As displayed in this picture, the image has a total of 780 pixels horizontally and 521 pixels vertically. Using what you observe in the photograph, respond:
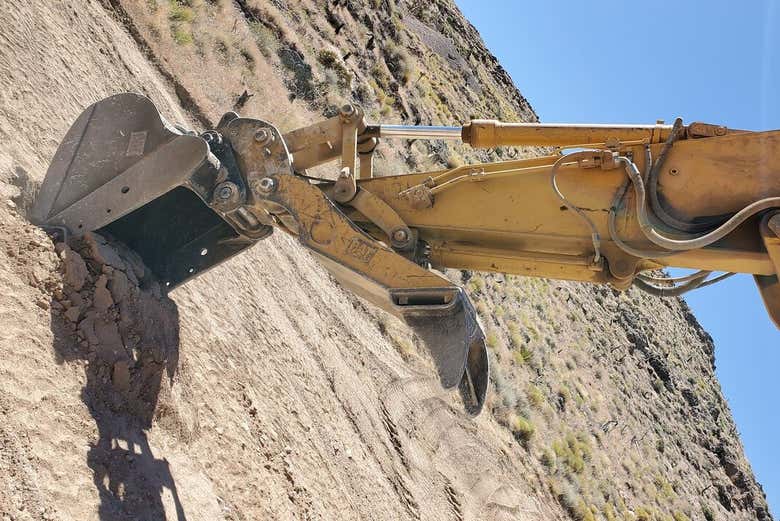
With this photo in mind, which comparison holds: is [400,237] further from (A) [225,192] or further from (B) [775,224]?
(B) [775,224]

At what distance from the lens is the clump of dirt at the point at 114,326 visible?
20.0ft

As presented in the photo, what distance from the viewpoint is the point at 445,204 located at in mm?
6355

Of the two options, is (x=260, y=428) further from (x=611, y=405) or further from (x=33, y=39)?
(x=611, y=405)

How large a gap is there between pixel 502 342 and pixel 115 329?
1416 centimetres

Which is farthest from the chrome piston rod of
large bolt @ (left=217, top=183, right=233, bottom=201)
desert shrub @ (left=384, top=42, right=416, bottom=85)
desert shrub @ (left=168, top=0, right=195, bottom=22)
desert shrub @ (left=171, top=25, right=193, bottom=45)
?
desert shrub @ (left=384, top=42, right=416, bottom=85)

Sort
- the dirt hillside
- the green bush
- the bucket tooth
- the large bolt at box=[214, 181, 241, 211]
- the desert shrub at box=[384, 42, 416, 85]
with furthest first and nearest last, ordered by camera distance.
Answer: the desert shrub at box=[384, 42, 416, 85] < the green bush < the large bolt at box=[214, 181, 241, 211] < the bucket tooth < the dirt hillside

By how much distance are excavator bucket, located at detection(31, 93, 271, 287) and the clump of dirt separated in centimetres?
26

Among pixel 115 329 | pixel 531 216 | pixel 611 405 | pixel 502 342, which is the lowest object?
pixel 115 329

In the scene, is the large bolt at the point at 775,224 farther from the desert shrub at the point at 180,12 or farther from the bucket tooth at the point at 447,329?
the desert shrub at the point at 180,12

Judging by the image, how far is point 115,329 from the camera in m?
6.40

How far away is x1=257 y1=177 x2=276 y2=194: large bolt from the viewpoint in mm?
6523

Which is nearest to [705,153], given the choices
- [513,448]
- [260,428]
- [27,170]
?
[260,428]

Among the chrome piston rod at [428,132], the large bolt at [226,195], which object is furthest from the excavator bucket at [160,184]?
the chrome piston rod at [428,132]

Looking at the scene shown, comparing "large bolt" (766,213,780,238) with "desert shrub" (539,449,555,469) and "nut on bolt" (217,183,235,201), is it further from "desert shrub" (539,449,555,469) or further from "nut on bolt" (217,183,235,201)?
"desert shrub" (539,449,555,469)
